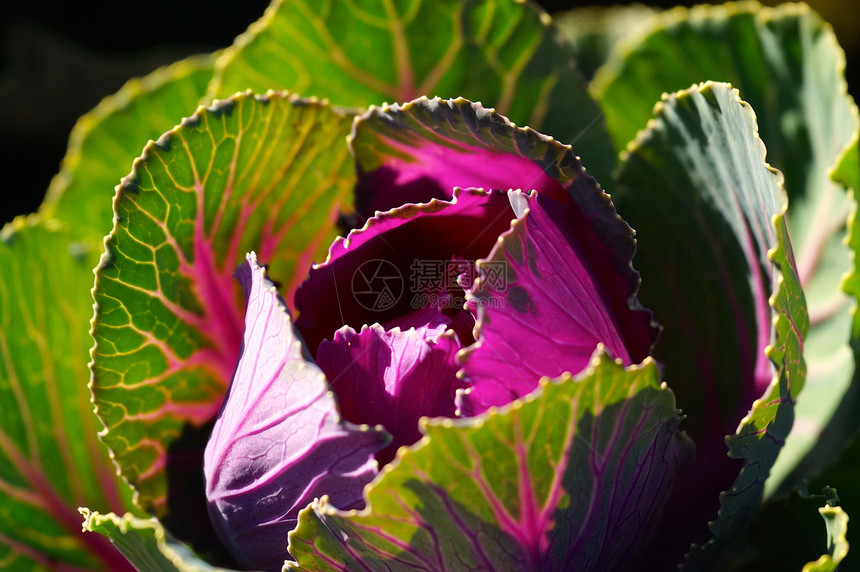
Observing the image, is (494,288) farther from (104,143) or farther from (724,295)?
(104,143)

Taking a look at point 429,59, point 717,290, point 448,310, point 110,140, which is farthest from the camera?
point 110,140

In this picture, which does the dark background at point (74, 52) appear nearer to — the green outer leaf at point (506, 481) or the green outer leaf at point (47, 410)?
the green outer leaf at point (47, 410)

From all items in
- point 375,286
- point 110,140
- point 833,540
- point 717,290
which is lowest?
point 833,540

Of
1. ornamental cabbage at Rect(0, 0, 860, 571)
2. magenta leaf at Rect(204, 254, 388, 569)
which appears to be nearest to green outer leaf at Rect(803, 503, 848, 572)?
ornamental cabbage at Rect(0, 0, 860, 571)

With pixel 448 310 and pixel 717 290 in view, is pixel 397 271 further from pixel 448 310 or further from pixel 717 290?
pixel 717 290

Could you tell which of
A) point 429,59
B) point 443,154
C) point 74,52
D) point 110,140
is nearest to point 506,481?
point 443,154

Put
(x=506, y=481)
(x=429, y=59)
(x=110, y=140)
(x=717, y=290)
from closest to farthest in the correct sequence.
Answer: (x=506, y=481) → (x=717, y=290) → (x=429, y=59) → (x=110, y=140)

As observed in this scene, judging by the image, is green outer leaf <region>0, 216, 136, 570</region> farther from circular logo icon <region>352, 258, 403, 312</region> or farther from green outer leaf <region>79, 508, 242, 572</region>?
circular logo icon <region>352, 258, 403, 312</region>

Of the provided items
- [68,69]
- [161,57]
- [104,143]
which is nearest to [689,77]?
[104,143]
